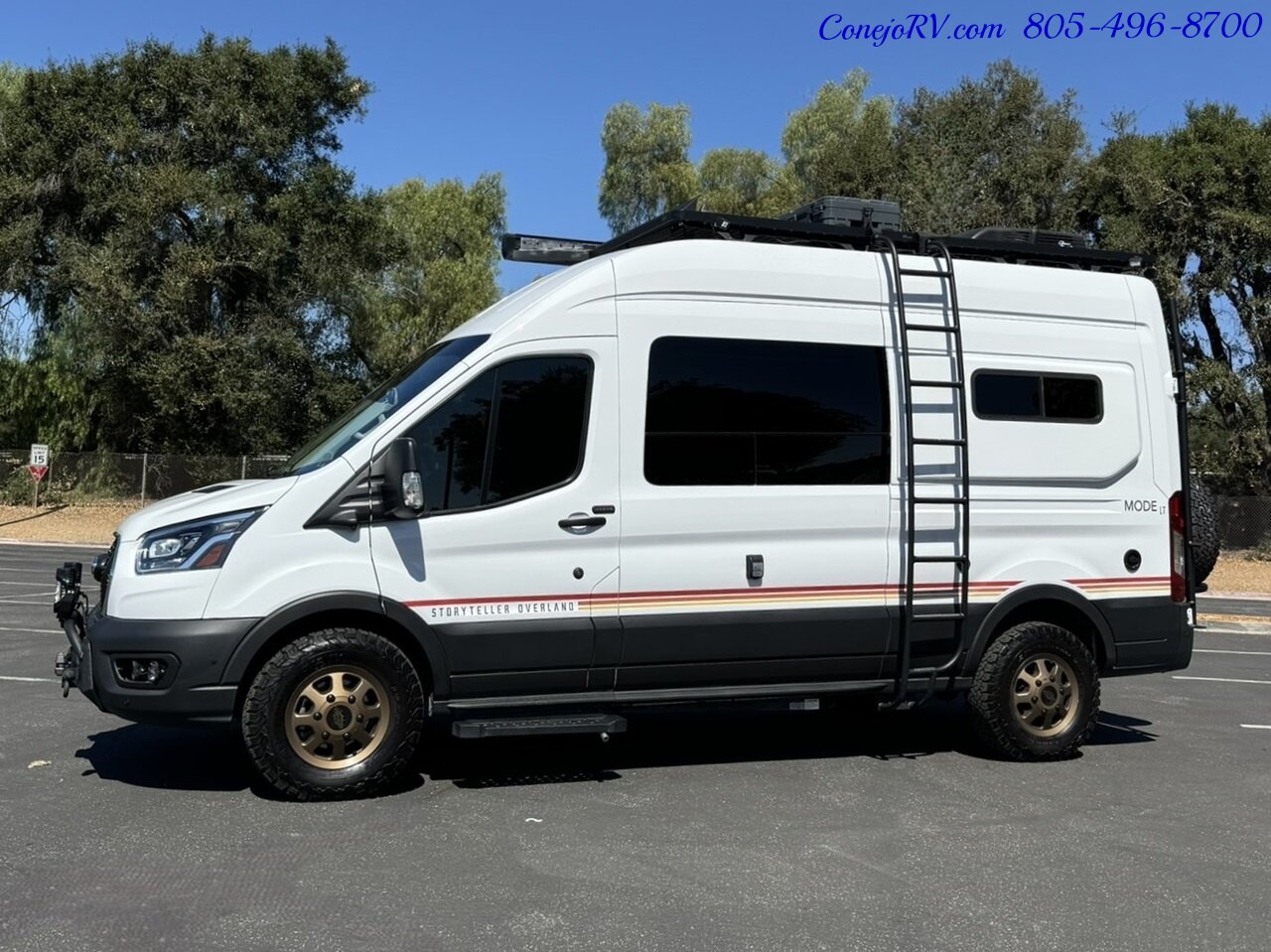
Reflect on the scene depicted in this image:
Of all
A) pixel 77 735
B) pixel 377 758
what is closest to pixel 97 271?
pixel 77 735

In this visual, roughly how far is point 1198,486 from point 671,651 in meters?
5.99

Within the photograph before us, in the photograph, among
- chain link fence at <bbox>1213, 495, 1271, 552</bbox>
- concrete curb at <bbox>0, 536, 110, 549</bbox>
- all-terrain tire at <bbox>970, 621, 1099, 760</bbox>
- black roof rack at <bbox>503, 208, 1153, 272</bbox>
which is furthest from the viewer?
chain link fence at <bbox>1213, 495, 1271, 552</bbox>

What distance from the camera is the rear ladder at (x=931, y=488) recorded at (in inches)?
268

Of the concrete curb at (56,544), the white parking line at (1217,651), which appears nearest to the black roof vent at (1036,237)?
the white parking line at (1217,651)

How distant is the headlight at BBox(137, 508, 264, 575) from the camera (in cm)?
573

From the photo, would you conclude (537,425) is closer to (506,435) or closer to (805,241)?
(506,435)

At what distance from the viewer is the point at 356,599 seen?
585 cm

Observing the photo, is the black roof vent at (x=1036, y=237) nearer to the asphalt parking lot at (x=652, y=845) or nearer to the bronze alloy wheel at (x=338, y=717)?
the asphalt parking lot at (x=652, y=845)

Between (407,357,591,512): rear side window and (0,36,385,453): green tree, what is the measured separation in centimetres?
2638

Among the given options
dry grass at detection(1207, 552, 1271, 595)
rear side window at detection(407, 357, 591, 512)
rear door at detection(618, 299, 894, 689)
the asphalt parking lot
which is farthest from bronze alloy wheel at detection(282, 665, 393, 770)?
dry grass at detection(1207, 552, 1271, 595)

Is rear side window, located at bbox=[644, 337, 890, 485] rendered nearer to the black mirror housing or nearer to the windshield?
the windshield

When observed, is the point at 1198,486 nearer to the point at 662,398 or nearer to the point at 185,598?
the point at 662,398

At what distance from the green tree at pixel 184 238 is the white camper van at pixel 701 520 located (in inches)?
1024

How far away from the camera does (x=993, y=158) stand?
32500 mm
